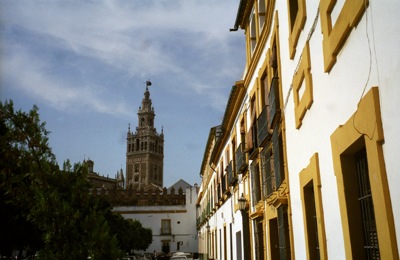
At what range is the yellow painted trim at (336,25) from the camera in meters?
3.51

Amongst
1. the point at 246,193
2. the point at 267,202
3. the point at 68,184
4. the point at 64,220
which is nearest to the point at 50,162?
the point at 68,184

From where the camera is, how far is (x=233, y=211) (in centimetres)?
1492

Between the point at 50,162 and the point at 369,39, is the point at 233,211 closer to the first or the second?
the point at 50,162

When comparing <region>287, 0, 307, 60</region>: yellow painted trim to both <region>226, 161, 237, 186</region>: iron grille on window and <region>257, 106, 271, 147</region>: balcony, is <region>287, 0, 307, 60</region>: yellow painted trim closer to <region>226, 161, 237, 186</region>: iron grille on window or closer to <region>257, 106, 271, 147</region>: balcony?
<region>257, 106, 271, 147</region>: balcony

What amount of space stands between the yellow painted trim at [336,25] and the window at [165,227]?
178 feet

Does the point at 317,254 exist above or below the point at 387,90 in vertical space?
below

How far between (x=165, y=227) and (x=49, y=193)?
167ft

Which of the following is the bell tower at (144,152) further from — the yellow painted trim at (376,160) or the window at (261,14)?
the yellow painted trim at (376,160)

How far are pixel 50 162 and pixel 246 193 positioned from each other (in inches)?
244

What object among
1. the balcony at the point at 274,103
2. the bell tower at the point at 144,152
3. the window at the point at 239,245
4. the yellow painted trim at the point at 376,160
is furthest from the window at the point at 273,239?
the bell tower at the point at 144,152

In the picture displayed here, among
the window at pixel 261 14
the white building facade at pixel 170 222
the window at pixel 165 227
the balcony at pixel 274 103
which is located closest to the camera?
the balcony at pixel 274 103

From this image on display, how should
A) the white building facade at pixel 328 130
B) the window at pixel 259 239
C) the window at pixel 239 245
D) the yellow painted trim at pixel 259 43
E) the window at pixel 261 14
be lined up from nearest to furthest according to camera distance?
the white building facade at pixel 328 130
the yellow painted trim at pixel 259 43
the window at pixel 261 14
the window at pixel 259 239
the window at pixel 239 245

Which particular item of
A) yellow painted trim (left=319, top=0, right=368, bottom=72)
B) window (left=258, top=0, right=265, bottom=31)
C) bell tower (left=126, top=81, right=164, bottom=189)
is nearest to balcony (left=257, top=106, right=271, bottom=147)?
window (left=258, top=0, right=265, bottom=31)

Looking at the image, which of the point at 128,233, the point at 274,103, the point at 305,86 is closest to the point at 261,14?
the point at 274,103
